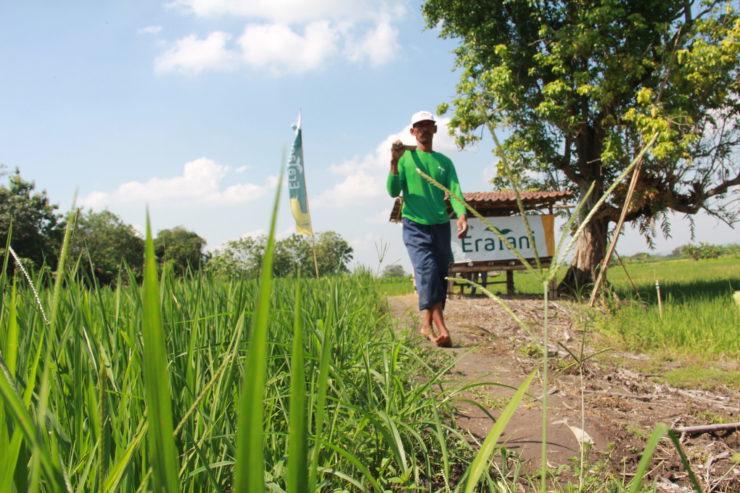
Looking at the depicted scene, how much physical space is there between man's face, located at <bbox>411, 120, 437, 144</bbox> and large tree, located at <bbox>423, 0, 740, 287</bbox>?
5.25 m

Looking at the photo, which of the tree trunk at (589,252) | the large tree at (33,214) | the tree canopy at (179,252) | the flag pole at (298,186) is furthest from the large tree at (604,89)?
the large tree at (33,214)

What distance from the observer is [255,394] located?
1.01 ft

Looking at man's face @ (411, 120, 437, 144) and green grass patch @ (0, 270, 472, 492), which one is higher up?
man's face @ (411, 120, 437, 144)

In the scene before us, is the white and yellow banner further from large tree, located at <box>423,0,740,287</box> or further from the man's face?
the man's face

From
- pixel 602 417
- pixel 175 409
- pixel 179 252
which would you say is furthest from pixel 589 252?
pixel 175 409

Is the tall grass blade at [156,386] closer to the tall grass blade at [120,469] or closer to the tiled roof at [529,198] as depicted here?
the tall grass blade at [120,469]

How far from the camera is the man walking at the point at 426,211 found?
414 centimetres

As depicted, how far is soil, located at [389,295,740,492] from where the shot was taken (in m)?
1.66

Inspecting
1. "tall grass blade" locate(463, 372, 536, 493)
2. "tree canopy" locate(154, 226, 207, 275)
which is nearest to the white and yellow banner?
"tree canopy" locate(154, 226, 207, 275)

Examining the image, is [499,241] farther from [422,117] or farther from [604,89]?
[422,117]

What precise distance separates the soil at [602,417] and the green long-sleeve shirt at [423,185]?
1136 millimetres

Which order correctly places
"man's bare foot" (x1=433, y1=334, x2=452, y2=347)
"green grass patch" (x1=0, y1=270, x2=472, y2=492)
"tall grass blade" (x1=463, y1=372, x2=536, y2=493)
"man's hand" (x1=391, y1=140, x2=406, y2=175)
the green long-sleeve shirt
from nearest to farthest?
1. "green grass patch" (x1=0, y1=270, x2=472, y2=492)
2. "tall grass blade" (x1=463, y1=372, x2=536, y2=493)
3. "man's hand" (x1=391, y1=140, x2=406, y2=175)
4. "man's bare foot" (x1=433, y1=334, x2=452, y2=347)
5. the green long-sleeve shirt

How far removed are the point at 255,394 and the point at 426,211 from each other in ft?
13.0

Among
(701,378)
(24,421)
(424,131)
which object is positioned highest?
(424,131)
